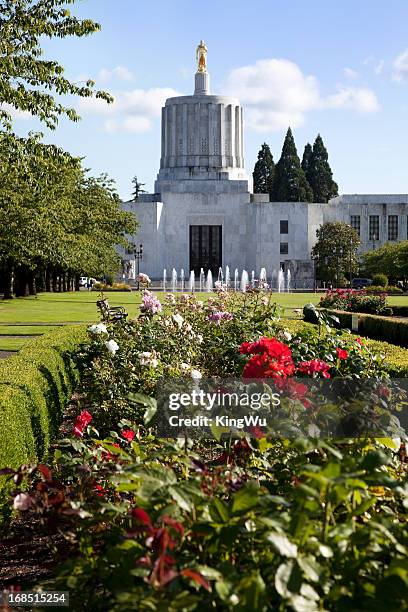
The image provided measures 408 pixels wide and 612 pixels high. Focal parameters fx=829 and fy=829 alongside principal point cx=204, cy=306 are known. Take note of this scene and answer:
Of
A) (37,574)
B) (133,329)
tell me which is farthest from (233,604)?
(133,329)

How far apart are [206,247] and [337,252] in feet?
49.9

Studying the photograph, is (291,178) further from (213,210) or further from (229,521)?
(229,521)

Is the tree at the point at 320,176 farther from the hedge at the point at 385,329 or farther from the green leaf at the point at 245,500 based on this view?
the green leaf at the point at 245,500

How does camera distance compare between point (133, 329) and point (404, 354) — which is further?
point (404, 354)

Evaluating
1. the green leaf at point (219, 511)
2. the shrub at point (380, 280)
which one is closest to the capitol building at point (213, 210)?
the shrub at point (380, 280)

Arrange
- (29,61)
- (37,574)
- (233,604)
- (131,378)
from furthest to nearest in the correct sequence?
(29,61) < (131,378) < (37,574) < (233,604)

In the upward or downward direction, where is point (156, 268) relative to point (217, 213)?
downward

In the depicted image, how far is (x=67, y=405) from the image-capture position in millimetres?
9148

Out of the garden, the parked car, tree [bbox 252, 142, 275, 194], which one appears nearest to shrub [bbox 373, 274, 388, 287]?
the parked car

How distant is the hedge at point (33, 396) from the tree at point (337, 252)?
56.4 m

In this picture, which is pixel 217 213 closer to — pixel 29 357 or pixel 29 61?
pixel 29 61

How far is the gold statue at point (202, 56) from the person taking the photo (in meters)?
74.6

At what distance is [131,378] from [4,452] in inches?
99.3

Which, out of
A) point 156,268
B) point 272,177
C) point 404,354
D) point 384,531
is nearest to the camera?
point 384,531
